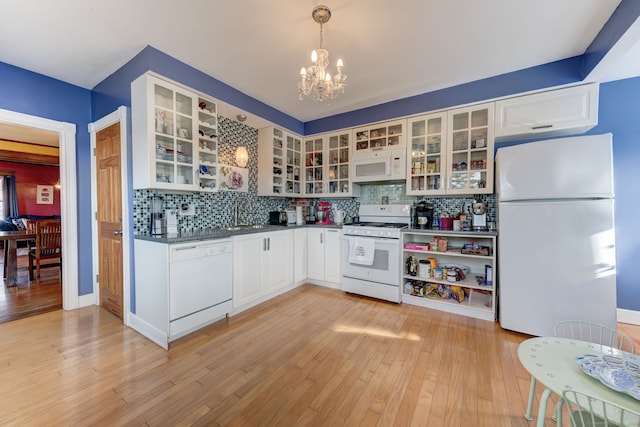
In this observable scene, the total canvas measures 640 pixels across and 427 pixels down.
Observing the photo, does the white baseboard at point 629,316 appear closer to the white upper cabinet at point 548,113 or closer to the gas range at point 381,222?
the white upper cabinet at point 548,113

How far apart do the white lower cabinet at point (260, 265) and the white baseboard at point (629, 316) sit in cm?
369

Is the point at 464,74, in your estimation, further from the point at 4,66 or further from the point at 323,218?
the point at 4,66

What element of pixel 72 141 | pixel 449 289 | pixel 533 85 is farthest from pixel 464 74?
pixel 72 141

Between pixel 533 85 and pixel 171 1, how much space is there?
3.36m

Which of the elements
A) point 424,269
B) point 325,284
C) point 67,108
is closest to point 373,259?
point 424,269

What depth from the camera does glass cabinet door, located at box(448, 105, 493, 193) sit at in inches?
110

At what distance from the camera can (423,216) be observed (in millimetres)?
3172

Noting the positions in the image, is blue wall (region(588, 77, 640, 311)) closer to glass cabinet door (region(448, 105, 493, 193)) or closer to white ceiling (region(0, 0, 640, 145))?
white ceiling (region(0, 0, 640, 145))

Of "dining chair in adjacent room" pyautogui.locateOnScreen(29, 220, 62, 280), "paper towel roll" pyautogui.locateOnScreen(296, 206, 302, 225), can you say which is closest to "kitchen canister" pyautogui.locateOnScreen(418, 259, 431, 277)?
"paper towel roll" pyautogui.locateOnScreen(296, 206, 302, 225)

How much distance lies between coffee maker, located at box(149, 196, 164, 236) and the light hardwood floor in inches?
38.8

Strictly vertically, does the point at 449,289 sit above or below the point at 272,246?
below

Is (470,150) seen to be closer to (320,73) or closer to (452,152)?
(452,152)

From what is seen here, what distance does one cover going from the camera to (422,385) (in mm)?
1669

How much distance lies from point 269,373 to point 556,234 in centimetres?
267
